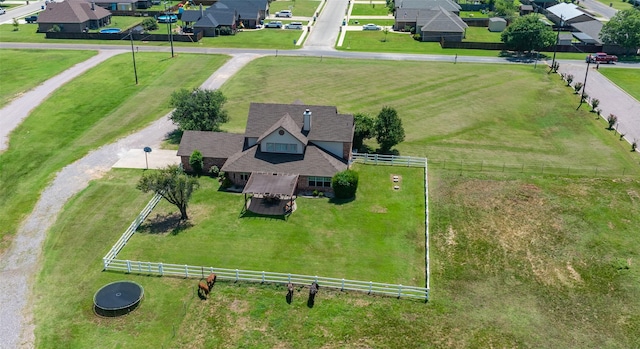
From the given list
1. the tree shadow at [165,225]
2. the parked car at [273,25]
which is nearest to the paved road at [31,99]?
the tree shadow at [165,225]

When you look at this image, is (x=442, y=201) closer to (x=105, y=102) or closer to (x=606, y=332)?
(x=606, y=332)

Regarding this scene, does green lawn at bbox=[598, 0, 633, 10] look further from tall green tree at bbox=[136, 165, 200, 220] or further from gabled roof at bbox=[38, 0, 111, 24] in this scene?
tall green tree at bbox=[136, 165, 200, 220]

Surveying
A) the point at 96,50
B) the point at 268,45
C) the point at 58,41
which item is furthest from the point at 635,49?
the point at 58,41

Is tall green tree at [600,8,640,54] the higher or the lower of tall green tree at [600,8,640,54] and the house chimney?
the higher

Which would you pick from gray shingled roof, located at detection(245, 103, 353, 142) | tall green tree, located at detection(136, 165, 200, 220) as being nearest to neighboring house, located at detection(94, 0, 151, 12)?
gray shingled roof, located at detection(245, 103, 353, 142)

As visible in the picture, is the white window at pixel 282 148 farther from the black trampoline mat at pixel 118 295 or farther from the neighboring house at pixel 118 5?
the neighboring house at pixel 118 5

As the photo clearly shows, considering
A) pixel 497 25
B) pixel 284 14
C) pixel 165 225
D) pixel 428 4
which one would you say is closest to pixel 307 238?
pixel 165 225
